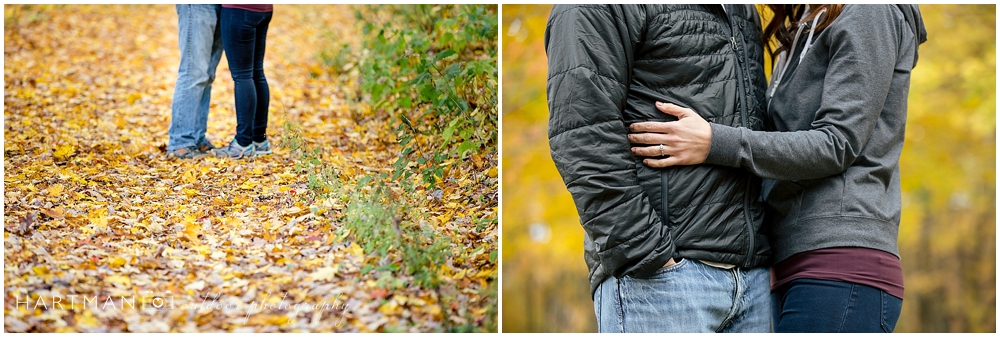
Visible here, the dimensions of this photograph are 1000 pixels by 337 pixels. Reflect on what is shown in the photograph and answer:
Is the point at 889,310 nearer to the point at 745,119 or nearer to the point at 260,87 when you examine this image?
the point at 745,119

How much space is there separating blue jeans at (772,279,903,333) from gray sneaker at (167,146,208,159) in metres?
3.28

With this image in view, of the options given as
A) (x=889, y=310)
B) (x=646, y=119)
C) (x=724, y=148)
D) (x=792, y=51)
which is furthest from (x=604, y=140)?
(x=889, y=310)

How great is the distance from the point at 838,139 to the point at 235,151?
3.20 m

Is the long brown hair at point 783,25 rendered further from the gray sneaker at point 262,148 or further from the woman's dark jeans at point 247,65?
the woman's dark jeans at point 247,65

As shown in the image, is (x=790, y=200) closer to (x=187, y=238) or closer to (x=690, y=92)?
(x=690, y=92)

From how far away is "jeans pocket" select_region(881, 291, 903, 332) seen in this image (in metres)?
1.94

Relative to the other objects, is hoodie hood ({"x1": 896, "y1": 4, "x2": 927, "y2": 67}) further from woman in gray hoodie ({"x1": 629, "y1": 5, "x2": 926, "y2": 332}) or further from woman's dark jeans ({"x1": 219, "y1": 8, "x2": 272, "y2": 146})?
woman's dark jeans ({"x1": 219, "y1": 8, "x2": 272, "y2": 146})

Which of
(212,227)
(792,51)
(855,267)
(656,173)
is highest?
(792,51)

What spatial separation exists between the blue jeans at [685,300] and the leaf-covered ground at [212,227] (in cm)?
73

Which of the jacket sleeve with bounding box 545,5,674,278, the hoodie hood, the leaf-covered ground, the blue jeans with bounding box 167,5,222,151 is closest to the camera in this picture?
the jacket sleeve with bounding box 545,5,674,278

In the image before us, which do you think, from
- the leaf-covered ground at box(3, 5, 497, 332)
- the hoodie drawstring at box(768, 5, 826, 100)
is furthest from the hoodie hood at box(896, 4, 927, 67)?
the leaf-covered ground at box(3, 5, 497, 332)

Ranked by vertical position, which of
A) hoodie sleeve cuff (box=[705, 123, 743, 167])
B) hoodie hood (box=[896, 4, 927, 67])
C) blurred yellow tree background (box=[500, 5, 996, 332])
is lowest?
blurred yellow tree background (box=[500, 5, 996, 332])

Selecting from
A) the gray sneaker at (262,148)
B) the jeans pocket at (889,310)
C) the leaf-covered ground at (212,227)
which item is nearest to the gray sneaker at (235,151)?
the gray sneaker at (262,148)

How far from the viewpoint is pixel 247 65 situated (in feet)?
12.9
